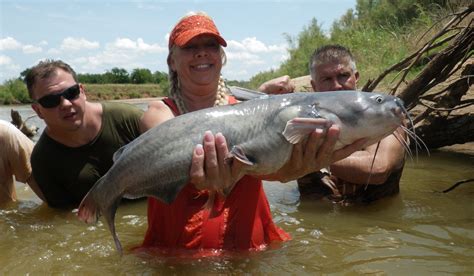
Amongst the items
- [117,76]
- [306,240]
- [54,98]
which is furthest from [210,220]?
[117,76]

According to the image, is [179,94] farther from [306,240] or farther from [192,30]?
[306,240]

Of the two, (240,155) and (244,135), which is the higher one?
(244,135)

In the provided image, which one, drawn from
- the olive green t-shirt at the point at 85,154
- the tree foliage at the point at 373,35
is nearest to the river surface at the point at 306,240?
the olive green t-shirt at the point at 85,154

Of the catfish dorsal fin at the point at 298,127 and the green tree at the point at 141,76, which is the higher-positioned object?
the green tree at the point at 141,76

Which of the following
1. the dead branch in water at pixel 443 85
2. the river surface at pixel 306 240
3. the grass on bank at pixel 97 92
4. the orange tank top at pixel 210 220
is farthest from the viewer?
the grass on bank at pixel 97 92

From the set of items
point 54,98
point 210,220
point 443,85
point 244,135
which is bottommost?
point 210,220

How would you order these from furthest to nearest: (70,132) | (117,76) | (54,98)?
1. (117,76)
2. (70,132)
3. (54,98)

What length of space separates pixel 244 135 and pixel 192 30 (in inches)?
31.1

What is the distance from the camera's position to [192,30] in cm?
288

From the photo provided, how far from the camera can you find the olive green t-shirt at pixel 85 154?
4.69 meters

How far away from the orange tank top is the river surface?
3.6 inches

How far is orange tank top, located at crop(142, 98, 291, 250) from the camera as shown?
9.34 feet

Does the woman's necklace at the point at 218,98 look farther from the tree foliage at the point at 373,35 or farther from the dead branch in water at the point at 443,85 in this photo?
the tree foliage at the point at 373,35

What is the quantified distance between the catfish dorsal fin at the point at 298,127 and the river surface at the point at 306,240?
87 cm
